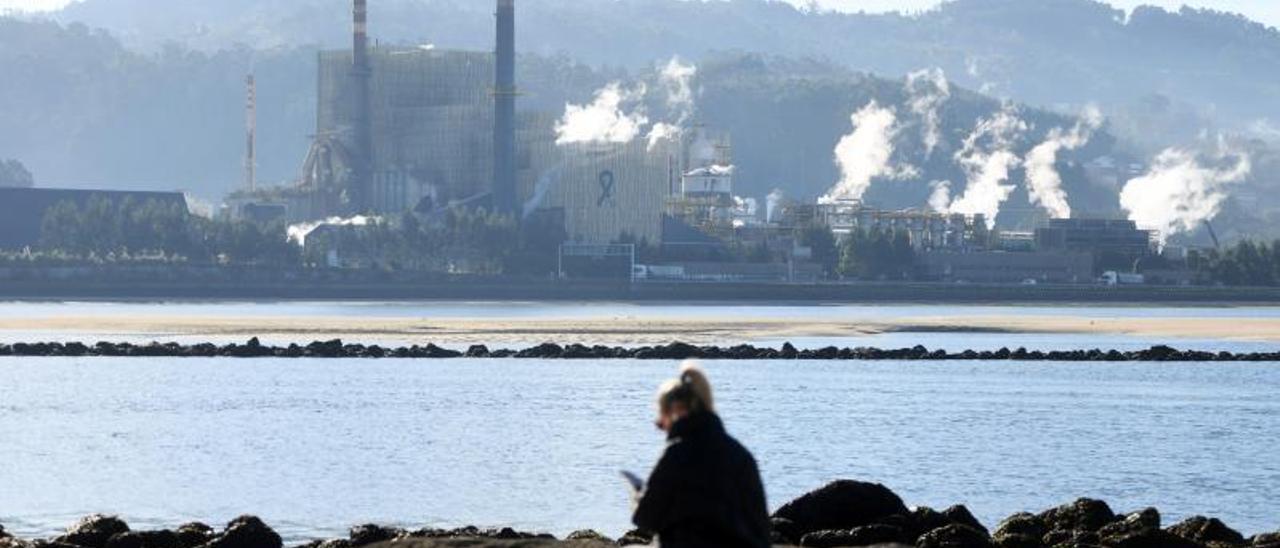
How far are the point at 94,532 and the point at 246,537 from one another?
200 cm

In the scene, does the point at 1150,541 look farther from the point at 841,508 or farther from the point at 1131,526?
the point at 841,508

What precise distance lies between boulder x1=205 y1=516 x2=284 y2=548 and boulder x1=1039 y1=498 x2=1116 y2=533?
9.94 m

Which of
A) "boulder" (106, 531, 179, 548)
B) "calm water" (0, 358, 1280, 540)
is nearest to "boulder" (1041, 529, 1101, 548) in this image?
"calm water" (0, 358, 1280, 540)

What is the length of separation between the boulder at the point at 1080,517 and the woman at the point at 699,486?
657 inches

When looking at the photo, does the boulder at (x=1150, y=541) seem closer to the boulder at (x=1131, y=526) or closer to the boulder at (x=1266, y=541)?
the boulder at (x=1131, y=526)

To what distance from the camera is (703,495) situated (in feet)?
66.9

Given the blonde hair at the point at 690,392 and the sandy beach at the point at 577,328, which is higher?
the blonde hair at the point at 690,392

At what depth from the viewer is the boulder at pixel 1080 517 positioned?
121ft

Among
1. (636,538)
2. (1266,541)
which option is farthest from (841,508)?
(1266,541)

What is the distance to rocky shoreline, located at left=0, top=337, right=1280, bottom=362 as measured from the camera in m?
97.1

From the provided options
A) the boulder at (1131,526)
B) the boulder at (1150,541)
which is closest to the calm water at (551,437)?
the boulder at (1131,526)

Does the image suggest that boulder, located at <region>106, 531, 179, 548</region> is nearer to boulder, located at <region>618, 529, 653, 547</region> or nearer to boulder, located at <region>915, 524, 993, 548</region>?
boulder, located at <region>618, 529, 653, 547</region>

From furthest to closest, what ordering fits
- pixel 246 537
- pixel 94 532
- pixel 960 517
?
pixel 960 517, pixel 94 532, pixel 246 537

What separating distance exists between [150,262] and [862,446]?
132194 mm
